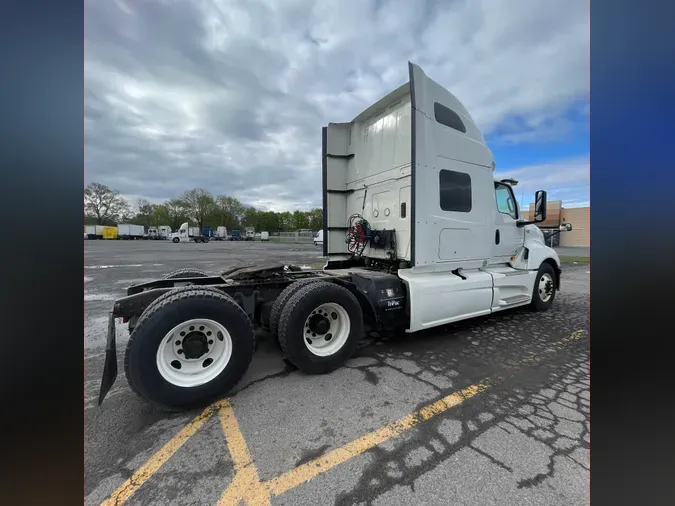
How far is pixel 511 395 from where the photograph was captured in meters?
3.14

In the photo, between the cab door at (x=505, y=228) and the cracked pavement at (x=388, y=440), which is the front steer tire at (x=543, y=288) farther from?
the cracked pavement at (x=388, y=440)

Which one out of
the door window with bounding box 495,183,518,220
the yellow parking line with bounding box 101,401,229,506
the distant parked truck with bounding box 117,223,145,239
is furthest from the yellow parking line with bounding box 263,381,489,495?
the distant parked truck with bounding box 117,223,145,239

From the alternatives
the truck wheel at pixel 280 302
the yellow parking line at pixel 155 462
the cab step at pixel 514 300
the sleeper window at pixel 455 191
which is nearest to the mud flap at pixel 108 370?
the yellow parking line at pixel 155 462

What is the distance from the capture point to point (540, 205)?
5445 mm

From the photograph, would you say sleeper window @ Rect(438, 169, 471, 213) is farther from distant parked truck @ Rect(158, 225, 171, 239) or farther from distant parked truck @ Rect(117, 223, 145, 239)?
distant parked truck @ Rect(158, 225, 171, 239)

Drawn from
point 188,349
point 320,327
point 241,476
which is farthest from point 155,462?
point 320,327

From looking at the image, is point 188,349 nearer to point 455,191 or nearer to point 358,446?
point 358,446

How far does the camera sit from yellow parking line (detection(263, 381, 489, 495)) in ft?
6.74
